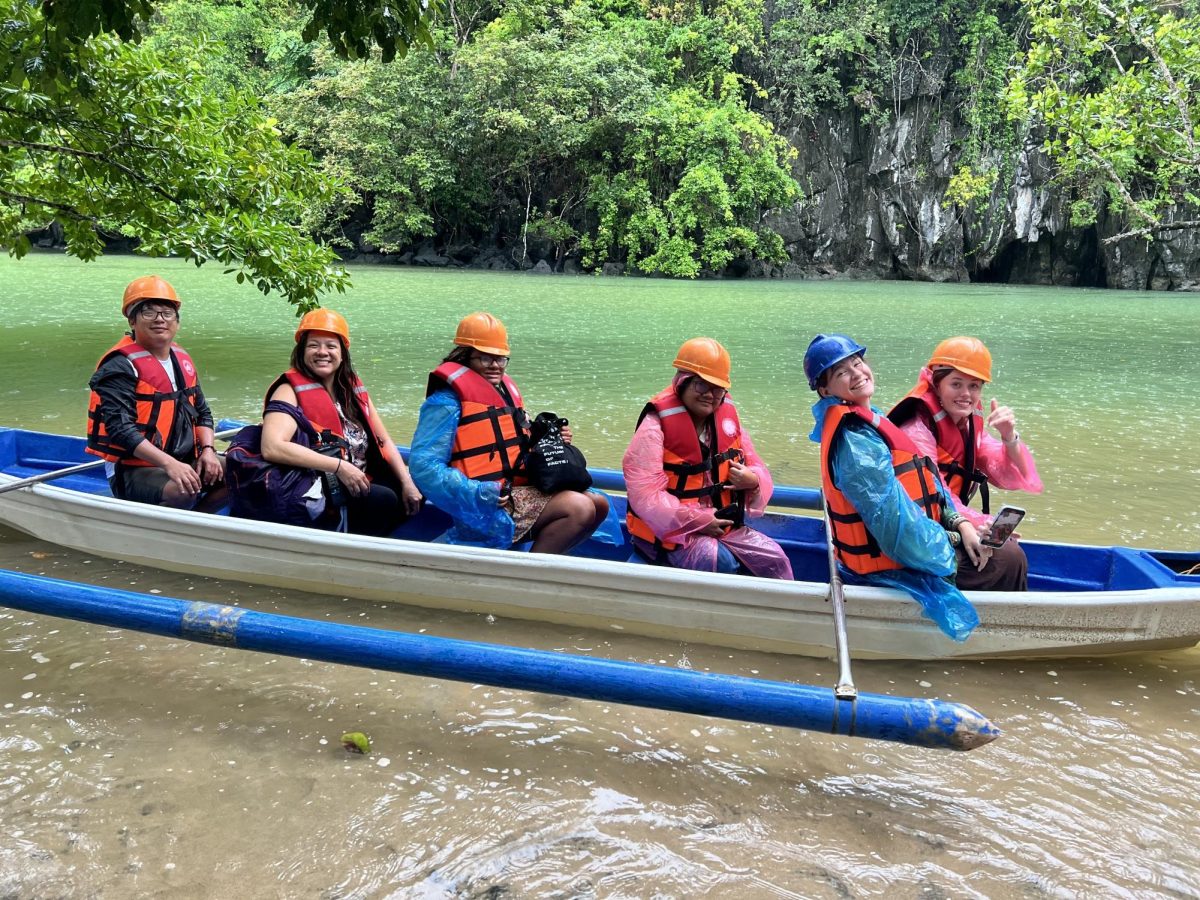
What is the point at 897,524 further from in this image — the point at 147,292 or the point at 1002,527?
the point at 147,292

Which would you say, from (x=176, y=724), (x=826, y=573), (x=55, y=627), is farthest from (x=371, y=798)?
(x=826, y=573)

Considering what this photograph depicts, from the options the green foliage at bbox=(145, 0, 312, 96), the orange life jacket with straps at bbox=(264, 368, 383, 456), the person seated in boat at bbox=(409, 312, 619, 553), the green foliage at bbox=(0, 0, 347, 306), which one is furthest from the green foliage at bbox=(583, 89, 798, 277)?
the person seated in boat at bbox=(409, 312, 619, 553)

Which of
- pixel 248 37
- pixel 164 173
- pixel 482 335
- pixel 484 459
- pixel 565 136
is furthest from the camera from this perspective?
pixel 248 37

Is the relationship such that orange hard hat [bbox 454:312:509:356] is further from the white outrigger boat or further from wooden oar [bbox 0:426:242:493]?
wooden oar [bbox 0:426:242:493]

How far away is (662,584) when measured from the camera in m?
3.24

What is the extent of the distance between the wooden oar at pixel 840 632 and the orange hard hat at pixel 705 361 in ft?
2.22

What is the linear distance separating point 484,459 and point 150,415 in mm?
1682

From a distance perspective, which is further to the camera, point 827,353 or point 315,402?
point 315,402

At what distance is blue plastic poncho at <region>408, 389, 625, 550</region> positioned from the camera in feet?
11.6

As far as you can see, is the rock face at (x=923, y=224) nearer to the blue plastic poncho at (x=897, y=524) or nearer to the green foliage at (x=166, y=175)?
the green foliage at (x=166, y=175)

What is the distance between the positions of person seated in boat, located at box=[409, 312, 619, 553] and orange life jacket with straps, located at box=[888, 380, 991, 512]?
51.3 inches

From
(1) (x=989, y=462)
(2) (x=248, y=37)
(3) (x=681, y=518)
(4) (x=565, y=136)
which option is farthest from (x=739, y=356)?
(2) (x=248, y=37)

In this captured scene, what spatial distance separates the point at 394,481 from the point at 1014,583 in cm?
267

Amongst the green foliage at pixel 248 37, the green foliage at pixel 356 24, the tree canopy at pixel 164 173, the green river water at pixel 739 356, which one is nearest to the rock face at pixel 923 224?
the green river water at pixel 739 356
